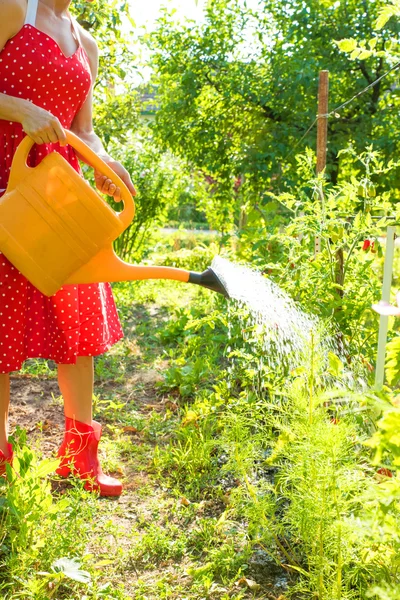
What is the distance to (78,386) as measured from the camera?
2.01 m

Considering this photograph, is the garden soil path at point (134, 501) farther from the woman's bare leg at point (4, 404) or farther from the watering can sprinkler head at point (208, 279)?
the watering can sprinkler head at point (208, 279)

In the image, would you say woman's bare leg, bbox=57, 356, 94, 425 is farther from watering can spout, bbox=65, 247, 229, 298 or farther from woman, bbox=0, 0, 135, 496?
watering can spout, bbox=65, 247, 229, 298

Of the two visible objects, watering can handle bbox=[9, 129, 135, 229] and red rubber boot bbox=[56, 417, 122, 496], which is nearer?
watering can handle bbox=[9, 129, 135, 229]

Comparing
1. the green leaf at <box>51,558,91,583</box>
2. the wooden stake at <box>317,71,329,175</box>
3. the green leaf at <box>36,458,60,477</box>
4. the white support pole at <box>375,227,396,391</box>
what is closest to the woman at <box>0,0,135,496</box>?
the green leaf at <box>36,458,60,477</box>

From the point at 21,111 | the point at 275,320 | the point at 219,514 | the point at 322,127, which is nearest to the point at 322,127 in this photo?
the point at 322,127

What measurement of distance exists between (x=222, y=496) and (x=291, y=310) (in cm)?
74

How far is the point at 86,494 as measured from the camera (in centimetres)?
194

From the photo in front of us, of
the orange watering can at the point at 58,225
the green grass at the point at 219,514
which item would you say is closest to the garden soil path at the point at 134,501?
the green grass at the point at 219,514

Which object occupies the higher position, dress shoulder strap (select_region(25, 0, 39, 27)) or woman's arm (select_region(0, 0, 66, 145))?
dress shoulder strap (select_region(25, 0, 39, 27))

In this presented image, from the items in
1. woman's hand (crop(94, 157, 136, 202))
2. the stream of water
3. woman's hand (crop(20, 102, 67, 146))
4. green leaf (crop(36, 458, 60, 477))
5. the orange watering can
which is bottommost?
green leaf (crop(36, 458, 60, 477))

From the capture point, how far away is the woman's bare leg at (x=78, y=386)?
2.01 metres

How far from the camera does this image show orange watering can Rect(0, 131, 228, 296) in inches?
63.0

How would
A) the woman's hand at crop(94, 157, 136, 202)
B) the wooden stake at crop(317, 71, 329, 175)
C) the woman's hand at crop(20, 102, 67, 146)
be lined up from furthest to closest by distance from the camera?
the wooden stake at crop(317, 71, 329, 175) < the woman's hand at crop(94, 157, 136, 202) < the woman's hand at crop(20, 102, 67, 146)

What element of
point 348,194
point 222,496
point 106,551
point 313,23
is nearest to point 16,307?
point 106,551
